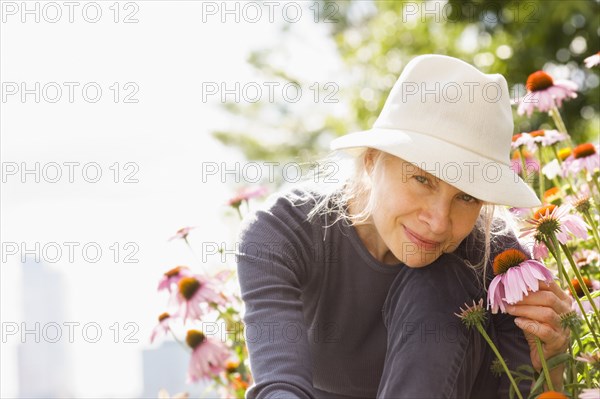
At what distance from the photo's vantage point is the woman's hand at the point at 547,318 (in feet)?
4.32

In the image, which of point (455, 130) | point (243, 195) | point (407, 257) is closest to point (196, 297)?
point (243, 195)

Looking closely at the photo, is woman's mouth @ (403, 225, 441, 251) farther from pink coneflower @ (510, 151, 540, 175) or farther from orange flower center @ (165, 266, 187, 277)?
orange flower center @ (165, 266, 187, 277)

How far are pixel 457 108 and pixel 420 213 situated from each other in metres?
0.18

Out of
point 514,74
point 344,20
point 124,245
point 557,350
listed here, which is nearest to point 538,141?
point 557,350

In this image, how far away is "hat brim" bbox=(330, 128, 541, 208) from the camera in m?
1.33

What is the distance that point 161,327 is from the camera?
204 cm

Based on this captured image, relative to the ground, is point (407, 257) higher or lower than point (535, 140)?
lower

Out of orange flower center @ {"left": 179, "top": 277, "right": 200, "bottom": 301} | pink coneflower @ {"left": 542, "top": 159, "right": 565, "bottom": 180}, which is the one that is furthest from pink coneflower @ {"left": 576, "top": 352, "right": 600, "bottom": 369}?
orange flower center @ {"left": 179, "top": 277, "right": 200, "bottom": 301}

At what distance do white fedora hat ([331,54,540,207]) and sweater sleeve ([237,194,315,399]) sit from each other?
0.20 meters

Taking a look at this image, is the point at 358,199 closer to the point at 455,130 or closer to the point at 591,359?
the point at 455,130

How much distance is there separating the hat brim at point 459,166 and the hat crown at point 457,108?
0.06 ft

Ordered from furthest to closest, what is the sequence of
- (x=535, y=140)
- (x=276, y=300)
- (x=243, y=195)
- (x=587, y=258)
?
(x=243, y=195) < (x=535, y=140) < (x=587, y=258) < (x=276, y=300)

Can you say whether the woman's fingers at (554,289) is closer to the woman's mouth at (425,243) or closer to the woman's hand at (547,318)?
the woman's hand at (547,318)

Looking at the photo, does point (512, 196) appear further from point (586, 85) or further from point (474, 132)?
point (586, 85)
